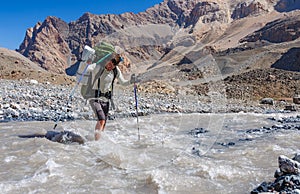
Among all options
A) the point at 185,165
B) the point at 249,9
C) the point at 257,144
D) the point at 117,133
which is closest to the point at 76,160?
the point at 185,165

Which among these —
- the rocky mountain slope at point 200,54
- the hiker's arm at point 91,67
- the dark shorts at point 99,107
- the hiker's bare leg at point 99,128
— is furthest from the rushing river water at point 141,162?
the hiker's arm at point 91,67

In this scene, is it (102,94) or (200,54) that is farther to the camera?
(102,94)

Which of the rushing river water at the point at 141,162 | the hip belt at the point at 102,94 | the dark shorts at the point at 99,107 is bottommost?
the rushing river water at the point at 141,162

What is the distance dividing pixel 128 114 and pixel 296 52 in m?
46.7

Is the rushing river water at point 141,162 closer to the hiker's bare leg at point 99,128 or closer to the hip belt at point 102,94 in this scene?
the hiker's bare leg at point 99,128

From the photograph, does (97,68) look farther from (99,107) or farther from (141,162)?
(141,162)

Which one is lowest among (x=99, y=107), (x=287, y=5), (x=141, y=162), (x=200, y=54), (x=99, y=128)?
(x=141, y=162)

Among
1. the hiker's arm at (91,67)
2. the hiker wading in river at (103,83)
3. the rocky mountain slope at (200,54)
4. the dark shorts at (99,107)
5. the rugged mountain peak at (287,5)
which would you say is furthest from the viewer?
the rugged mountain peak at (287,5)

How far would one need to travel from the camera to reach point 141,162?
6535 millimetres

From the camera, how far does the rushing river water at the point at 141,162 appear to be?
5035 millimetres

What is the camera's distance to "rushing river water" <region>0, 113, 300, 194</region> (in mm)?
5035

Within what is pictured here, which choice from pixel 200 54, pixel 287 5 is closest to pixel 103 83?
pixel 200 54

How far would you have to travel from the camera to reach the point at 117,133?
397 inches

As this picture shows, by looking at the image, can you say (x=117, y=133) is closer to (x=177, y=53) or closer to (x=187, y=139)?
(x=187, y=139)
